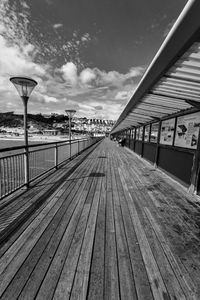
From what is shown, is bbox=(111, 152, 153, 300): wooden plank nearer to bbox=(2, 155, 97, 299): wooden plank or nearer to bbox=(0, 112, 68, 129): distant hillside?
bbox=(2, 155, 97, 299): wooden plank

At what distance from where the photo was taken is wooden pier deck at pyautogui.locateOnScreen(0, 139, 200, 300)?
119 cm

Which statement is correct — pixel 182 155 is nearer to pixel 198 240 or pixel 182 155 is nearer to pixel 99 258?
pixel 198 240

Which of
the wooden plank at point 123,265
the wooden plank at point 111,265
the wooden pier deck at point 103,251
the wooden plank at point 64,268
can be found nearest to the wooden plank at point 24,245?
the wooden pier deck at point 103,251

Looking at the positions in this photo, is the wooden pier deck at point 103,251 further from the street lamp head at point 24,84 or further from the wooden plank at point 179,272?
the street lamp head at point 24,84

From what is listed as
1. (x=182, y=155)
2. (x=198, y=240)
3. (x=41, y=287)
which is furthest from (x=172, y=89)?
(x=41, y=287)

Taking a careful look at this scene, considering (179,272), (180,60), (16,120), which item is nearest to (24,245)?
(179,272)

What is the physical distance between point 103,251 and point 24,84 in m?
3.32

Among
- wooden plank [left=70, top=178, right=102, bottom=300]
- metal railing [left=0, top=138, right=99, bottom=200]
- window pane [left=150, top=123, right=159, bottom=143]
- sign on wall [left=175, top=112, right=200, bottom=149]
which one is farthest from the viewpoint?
window pane [left=150, top=123, right=159, bottom=143]

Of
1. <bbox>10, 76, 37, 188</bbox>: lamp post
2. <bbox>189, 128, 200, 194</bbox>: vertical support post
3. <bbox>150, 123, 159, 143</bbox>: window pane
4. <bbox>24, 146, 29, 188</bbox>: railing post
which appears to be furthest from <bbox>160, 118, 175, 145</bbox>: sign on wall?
<bbox>24, 146, 29, 188</bbox>: railing post

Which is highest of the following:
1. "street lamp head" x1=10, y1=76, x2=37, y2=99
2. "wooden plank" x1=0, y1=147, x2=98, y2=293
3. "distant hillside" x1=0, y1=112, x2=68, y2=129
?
"distant hillside" x1=0, y1=112, x2=68, y2=129

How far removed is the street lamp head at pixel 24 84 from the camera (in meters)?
2.82

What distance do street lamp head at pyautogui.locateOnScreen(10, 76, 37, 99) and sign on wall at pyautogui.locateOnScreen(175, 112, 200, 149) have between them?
390 cm

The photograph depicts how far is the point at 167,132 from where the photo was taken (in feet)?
16.5

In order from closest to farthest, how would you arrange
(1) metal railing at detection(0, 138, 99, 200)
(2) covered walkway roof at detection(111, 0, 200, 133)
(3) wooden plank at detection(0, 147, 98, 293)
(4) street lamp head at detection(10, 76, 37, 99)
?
(2) covered walkway roof at detection(111, 0, 200, 133) < (3) wooden plank at detection(0, 147, 98, 293) < (1) metal railing at detection(0, 138, 99, 200) < (4) street lamp head at detection(10, 76, 37, 99)
